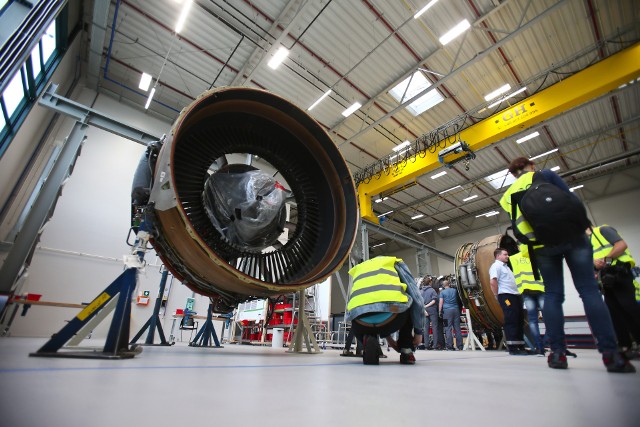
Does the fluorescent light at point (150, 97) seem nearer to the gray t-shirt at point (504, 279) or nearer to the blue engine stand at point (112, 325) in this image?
the blue engine stand at point (112, 325)

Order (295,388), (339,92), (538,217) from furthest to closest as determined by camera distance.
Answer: (339,92) → (538,217) → (295,388)

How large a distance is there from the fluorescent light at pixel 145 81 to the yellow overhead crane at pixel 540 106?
6568mm

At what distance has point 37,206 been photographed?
3.43m

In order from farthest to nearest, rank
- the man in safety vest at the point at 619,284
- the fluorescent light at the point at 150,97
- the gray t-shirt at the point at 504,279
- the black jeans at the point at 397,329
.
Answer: the fluorescent light at the point at 150,97 < the gray t-shirt at the point at 504,279 < the man in safety vest at the point at 619,284 < the black jeans at the point at 397,329

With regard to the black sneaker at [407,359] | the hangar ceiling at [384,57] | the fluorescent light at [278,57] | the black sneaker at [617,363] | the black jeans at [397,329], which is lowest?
the black sneaker at [407,359]

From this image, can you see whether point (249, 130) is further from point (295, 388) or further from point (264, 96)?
point (295, 388)

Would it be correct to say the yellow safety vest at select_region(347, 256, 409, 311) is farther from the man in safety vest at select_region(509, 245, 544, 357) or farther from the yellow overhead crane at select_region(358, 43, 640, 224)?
the yellow overhead crane at select_region(358, 43, 640, 224)

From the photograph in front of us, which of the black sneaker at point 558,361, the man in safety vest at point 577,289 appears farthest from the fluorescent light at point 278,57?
the black sneaker at point 558,361

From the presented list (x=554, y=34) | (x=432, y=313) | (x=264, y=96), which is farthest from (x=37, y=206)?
(x=554, y=34)

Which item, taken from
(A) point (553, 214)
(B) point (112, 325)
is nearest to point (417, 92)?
(A) point (553, 214)

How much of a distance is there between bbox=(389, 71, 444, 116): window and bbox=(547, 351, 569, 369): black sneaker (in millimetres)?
7258

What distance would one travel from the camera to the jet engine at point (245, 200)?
1.42m

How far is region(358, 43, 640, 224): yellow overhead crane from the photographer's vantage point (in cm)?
606

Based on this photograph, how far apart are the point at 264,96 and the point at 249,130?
0.25m
